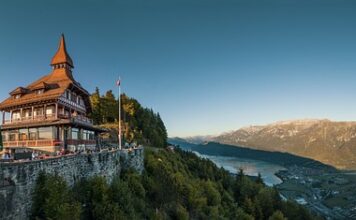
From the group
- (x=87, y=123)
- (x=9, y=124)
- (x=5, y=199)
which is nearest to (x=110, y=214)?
(x=5, y=199)

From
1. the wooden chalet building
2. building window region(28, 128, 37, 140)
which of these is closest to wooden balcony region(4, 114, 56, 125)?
the wooden chalet building

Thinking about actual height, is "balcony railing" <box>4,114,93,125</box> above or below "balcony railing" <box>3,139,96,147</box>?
above

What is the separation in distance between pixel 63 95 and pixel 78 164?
19.4 m

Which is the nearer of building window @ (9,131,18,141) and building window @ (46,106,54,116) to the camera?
building window @ (46,106,54,116)

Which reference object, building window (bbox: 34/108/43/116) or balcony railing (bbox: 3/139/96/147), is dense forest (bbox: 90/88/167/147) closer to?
building window (bbox: 34/108/43/116)

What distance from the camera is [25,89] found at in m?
49.5

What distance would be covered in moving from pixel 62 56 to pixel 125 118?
41363 mm

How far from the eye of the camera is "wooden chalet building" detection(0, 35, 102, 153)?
140ft

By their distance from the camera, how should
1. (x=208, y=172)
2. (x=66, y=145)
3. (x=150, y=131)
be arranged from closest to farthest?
(x=66, y=145), (x=208, y=172), (x=150, y=131)

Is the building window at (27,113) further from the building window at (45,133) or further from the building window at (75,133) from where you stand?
the building window at (75,133)

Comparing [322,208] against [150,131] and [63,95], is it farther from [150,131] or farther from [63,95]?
[63,95]

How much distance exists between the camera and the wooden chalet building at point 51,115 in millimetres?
42688

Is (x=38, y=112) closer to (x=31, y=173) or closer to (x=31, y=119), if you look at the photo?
(x=31, y=119)

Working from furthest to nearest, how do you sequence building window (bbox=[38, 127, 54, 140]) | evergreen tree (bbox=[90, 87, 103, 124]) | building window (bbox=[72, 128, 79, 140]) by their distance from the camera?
evergreen tree (bbox=[90, 87, 103, 124]) < building window (bbox=[72, 128, 79, 140]) < building window (bbox=[38, 127, 54, 140])
